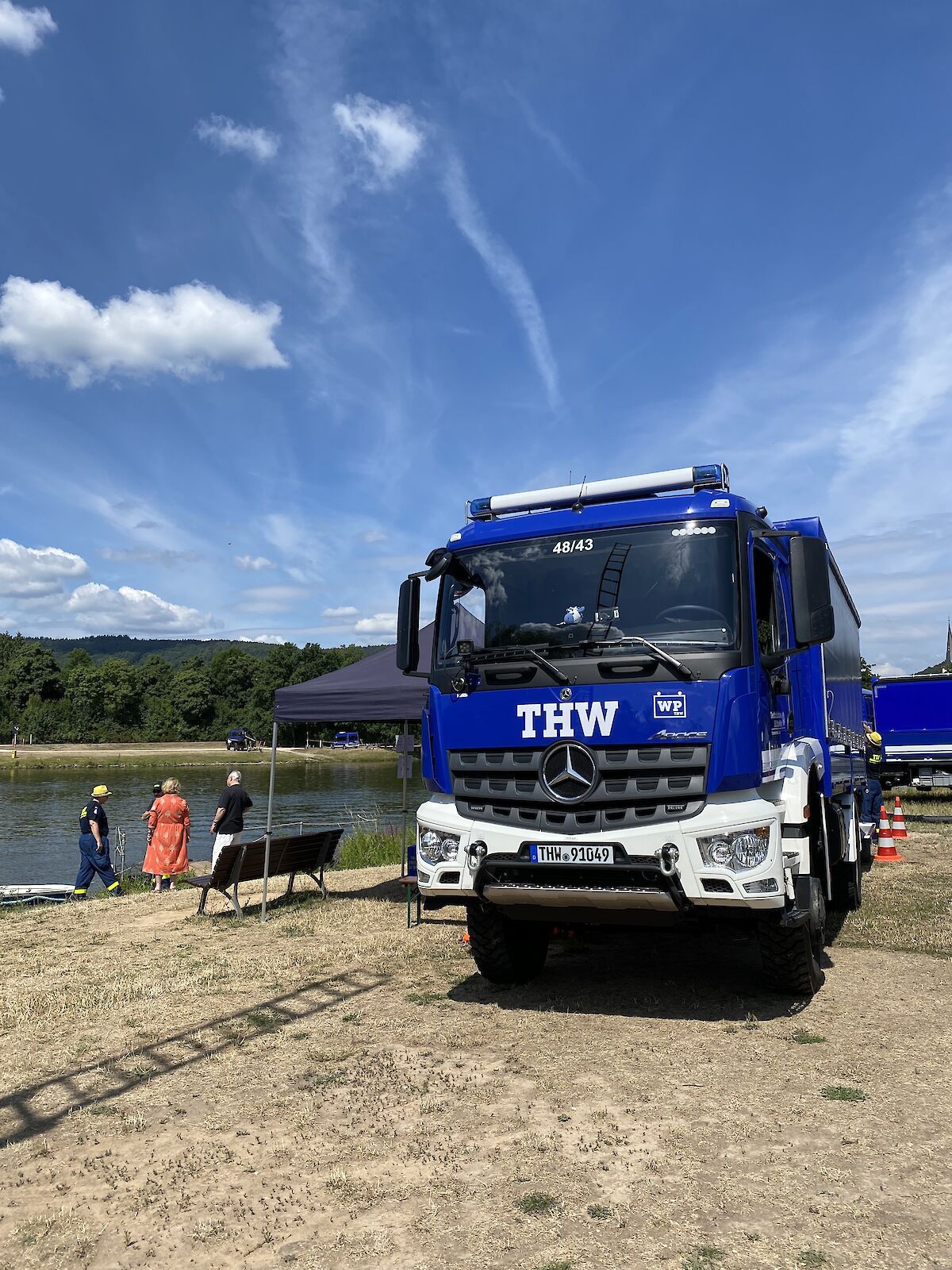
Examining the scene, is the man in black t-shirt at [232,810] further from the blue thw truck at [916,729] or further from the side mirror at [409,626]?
the blue thw truck at [916,729]

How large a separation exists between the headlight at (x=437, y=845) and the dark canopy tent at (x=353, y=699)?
3.49 m

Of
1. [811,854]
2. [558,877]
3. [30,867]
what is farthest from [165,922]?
[30,867]

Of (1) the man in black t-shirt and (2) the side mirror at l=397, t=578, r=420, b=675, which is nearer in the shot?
(2) the side mirror at l=397, t=578, r=420, b=675

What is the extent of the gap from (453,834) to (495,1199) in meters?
2.45

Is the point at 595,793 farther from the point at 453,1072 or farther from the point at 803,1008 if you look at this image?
the point at 803,1008

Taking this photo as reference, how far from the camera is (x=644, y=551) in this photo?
5605mm

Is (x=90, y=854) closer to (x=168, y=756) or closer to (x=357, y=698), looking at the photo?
(x=357, y=698)

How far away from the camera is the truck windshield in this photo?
5.36 metres

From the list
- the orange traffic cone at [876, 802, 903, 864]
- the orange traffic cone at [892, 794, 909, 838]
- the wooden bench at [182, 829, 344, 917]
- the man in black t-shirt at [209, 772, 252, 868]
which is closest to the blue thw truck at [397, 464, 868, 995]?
the wooden bench at [182, 829, 344, 917]

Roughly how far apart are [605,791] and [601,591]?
3.88ft

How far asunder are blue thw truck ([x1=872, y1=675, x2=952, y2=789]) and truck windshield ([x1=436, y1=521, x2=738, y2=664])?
20.3 metres

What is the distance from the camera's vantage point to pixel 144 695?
407 ft

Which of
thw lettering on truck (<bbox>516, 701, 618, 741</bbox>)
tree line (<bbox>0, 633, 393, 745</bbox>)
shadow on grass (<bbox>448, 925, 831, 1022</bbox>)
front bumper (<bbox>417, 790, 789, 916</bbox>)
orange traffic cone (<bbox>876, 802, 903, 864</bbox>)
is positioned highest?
tree line (<bbox>0, 633, 393, 745</bbox>)

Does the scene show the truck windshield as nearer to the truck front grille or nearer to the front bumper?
the truck front grille
